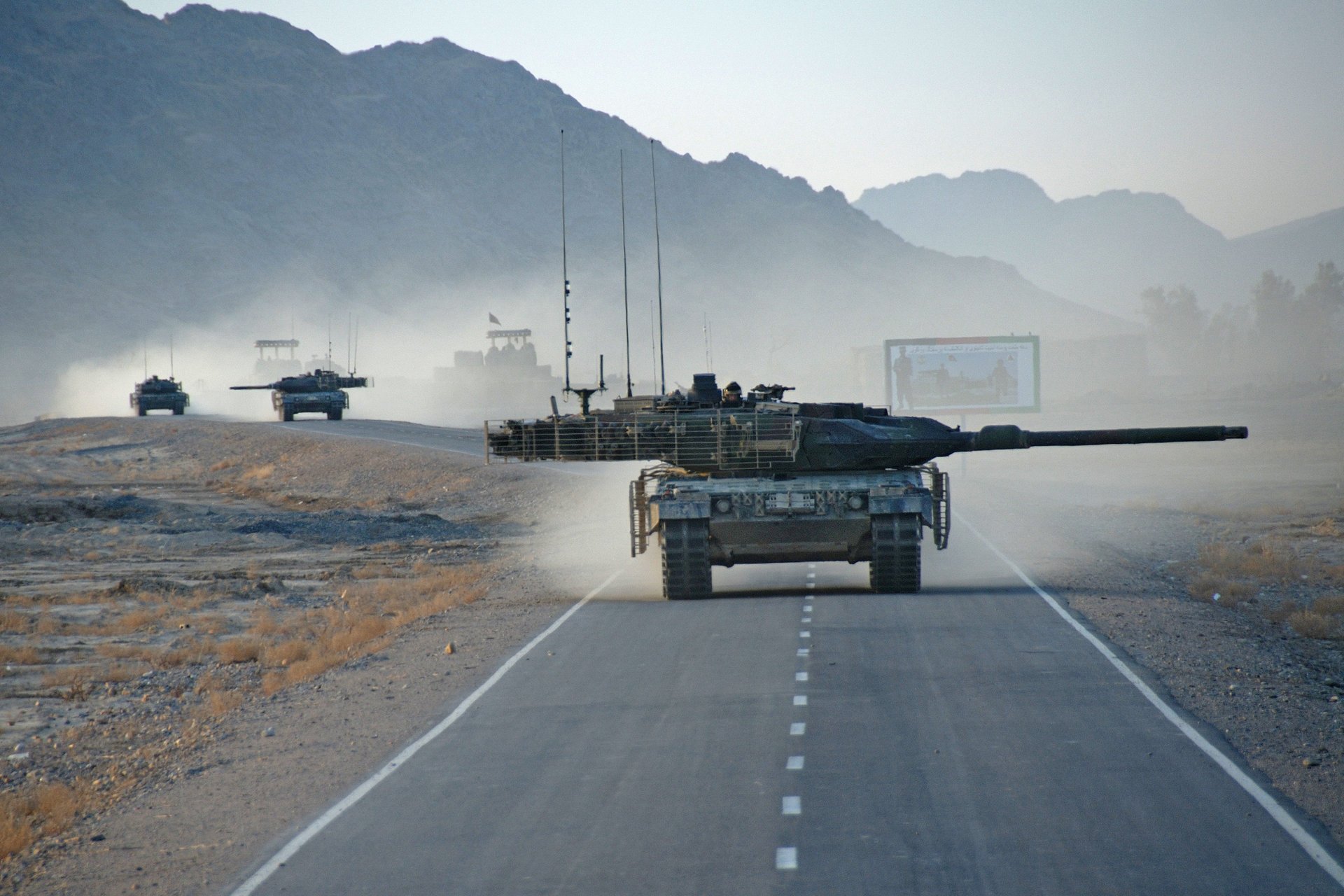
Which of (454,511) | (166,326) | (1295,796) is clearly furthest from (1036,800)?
(166,326)

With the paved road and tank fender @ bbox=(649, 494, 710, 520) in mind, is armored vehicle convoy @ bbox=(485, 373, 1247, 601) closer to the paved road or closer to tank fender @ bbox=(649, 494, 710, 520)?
tank fender @ bbox=(649, 494, 710, 520)

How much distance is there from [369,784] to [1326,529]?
2697 centimetres

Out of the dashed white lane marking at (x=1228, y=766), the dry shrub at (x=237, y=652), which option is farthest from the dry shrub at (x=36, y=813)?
the dashed white lane marking at (x=1228, y=766)

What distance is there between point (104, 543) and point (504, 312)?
167 m

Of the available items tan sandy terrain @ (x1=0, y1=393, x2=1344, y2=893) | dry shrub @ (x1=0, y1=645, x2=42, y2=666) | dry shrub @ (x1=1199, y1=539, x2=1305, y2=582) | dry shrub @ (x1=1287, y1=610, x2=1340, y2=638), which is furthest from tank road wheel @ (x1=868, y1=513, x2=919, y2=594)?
dry shrub @ (x1=0, y1=645, x2=42, y2=666)

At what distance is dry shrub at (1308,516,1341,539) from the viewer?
30484 millimetres

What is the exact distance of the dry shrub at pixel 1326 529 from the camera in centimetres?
3048

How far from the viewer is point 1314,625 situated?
58.6 feet

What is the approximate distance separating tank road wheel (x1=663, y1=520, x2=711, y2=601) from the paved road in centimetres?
324

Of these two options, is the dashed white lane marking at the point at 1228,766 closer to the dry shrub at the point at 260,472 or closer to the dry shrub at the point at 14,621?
the dry shrub at the point at 14,621

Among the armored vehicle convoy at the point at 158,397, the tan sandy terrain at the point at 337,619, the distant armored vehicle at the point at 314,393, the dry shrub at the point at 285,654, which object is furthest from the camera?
the armored vehicle convoy at the point at 158,397

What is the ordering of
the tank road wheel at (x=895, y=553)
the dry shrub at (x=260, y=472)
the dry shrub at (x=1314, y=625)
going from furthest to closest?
the dry shrub at (x=260, y=472)
the tank road wheel at (x=895, y=553)
the dry shrub at (x=1314, y=625)

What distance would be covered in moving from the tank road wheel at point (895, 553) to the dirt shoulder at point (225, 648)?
433cm

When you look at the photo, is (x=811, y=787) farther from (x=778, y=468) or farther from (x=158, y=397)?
(x=158, y=397)
